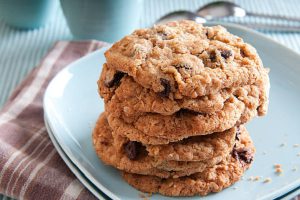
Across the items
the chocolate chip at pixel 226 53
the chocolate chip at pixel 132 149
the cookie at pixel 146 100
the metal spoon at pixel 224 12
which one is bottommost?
the metal spoon at pixel 224 12

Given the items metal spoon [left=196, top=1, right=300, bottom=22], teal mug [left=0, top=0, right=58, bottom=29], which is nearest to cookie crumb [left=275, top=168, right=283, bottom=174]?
metal spoon [left=196, top=1, right=300, bottom=22]

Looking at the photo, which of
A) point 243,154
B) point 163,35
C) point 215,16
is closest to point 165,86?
point 163,35

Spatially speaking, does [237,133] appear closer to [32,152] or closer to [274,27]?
[32,152]

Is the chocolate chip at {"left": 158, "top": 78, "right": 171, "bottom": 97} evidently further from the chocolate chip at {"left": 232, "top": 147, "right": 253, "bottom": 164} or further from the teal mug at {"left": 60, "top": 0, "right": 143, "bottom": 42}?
the teal mug at {"left": 60, "top": 0, "right": 143, "bottom": 42}

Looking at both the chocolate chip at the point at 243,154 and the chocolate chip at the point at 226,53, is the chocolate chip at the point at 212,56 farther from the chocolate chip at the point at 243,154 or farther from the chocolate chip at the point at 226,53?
the chocolate chip at the point at 243,154

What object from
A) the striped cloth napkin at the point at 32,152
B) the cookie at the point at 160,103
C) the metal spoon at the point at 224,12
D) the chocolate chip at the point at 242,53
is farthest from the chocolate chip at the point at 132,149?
the metal spoon at the point at 224,12
